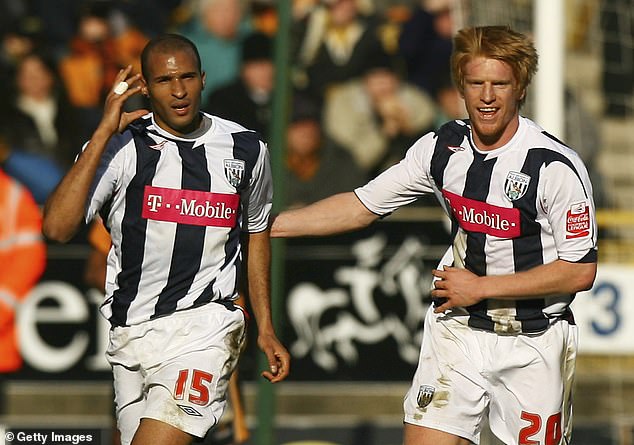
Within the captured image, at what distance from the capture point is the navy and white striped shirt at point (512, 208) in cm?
450

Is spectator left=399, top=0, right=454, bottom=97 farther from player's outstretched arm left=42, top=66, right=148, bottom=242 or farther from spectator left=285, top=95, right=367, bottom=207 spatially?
player's outstretched arm left=42, top=66, right=148, bottom=242

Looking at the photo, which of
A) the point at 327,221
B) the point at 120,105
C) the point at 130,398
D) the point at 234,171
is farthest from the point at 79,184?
the point at 327,221

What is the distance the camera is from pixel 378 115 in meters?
9.75

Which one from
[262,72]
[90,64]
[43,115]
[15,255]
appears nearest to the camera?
[15,255]

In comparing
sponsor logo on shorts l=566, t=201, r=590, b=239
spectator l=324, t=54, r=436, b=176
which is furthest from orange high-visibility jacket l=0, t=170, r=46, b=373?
sponsor logo on shorts l=566, t=201, r=590, b=239

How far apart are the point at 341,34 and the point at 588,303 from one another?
3.57 m

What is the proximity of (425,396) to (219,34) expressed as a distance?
5.50 m

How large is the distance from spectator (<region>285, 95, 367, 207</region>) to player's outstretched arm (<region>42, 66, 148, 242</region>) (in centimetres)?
498

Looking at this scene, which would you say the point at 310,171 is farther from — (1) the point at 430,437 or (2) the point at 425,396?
(1) the point at 430,437

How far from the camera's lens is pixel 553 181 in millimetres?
4480

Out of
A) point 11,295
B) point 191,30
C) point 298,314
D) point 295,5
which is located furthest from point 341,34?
point 11,295

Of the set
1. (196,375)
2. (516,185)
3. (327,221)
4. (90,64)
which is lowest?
(196,375)

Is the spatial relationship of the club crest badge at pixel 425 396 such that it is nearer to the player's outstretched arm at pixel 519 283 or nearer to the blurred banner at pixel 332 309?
the player's outstretched arm at pixel 519 283

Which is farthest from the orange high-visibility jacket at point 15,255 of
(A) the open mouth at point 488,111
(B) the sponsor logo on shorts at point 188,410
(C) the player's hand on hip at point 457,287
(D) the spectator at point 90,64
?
(A) the open mouth at point 488,111
